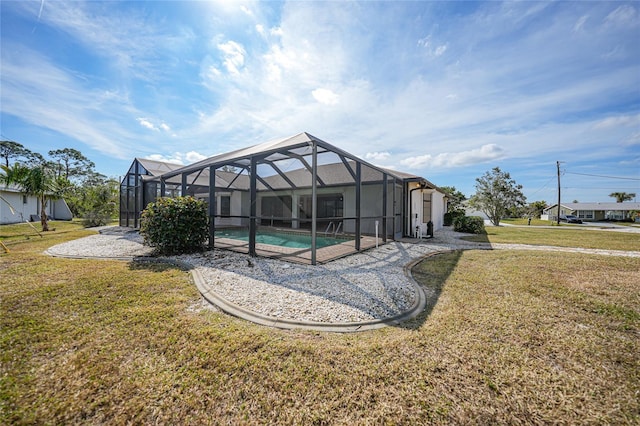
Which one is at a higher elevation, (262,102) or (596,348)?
(262,102)

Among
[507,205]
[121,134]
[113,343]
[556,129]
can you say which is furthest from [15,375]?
[507,205]

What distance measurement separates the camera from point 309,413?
1589 millimetres

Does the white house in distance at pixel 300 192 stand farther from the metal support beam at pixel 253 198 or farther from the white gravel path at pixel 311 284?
the white gravel path at pixel 311 284

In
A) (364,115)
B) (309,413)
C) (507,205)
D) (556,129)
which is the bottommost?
(309,413)

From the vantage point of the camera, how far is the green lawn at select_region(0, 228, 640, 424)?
5.26 ft

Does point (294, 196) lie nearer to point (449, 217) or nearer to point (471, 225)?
point (471, 225)

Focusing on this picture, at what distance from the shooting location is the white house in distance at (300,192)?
7.50m

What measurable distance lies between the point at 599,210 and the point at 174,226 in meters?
55.7

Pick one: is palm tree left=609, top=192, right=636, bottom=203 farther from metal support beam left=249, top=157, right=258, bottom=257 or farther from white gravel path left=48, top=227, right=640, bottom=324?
metal support beam left=249, top=157, right=258, bottom=257

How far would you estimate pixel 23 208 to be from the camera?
18.0 m

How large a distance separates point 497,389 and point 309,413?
1462 millimetres

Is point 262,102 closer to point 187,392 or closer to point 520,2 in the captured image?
point 520,2

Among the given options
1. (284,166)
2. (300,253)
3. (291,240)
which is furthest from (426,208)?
(300,253)

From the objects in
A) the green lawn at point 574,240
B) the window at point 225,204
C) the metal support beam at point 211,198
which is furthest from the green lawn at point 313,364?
the window at point 225,204
